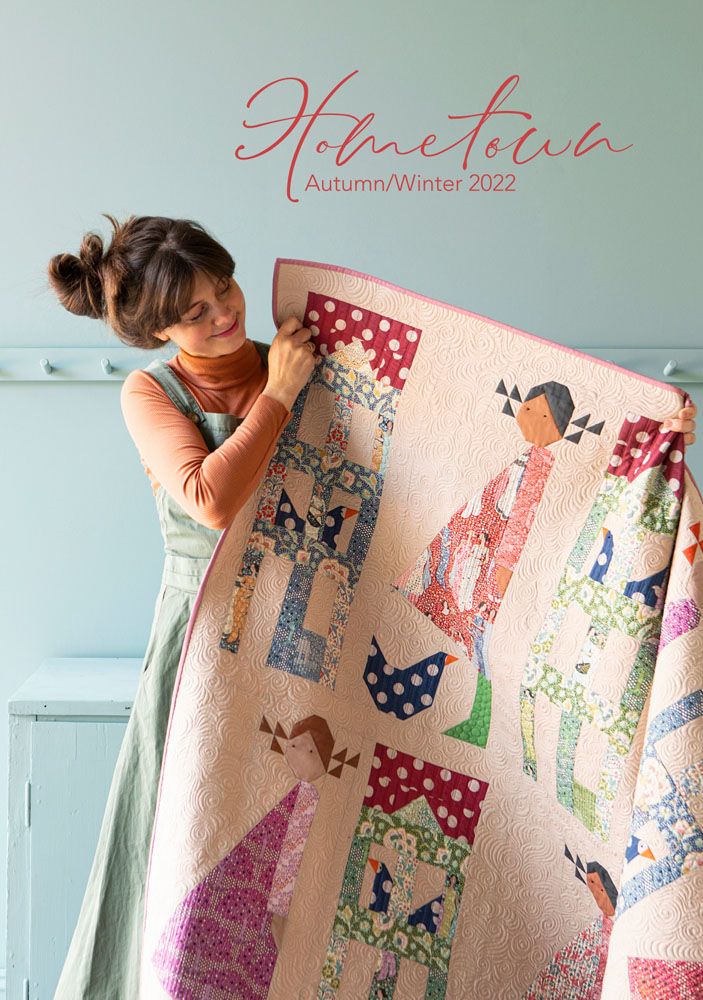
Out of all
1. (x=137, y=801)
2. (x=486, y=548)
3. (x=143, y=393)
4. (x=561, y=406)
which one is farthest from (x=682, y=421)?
(x=137, y=801)

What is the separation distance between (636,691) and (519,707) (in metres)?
0.16

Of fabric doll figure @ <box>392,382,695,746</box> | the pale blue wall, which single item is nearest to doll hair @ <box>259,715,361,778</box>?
fabric doll figure @ <box>392,382,695,746</box>

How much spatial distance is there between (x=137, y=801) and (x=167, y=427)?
0.56m

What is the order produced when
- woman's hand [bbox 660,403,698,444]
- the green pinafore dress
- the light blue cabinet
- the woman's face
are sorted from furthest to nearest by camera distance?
the light blue cabinet < the green pinafore dress < the woman's face < woman's hand [bbox 660,403,698,444]

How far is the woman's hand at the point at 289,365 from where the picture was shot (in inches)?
48.1

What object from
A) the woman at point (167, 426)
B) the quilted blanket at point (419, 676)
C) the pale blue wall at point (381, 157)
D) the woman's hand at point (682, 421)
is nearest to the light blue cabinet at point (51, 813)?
the woman at point (167, 426)

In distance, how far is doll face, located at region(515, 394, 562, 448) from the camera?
118cm

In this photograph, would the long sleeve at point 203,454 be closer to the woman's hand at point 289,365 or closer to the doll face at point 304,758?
the woman's hand at point 289,365

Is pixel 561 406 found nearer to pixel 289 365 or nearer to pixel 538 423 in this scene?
pixel 538 423

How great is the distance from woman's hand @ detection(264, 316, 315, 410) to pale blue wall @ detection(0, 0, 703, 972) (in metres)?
0.59

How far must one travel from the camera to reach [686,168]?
5.74ft

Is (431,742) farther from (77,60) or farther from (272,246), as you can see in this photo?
(77,60)

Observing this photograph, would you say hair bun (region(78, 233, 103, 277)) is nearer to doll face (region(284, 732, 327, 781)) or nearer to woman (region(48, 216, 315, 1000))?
woman (region(48, 216, 315, 1000))

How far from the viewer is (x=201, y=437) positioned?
1.26m
